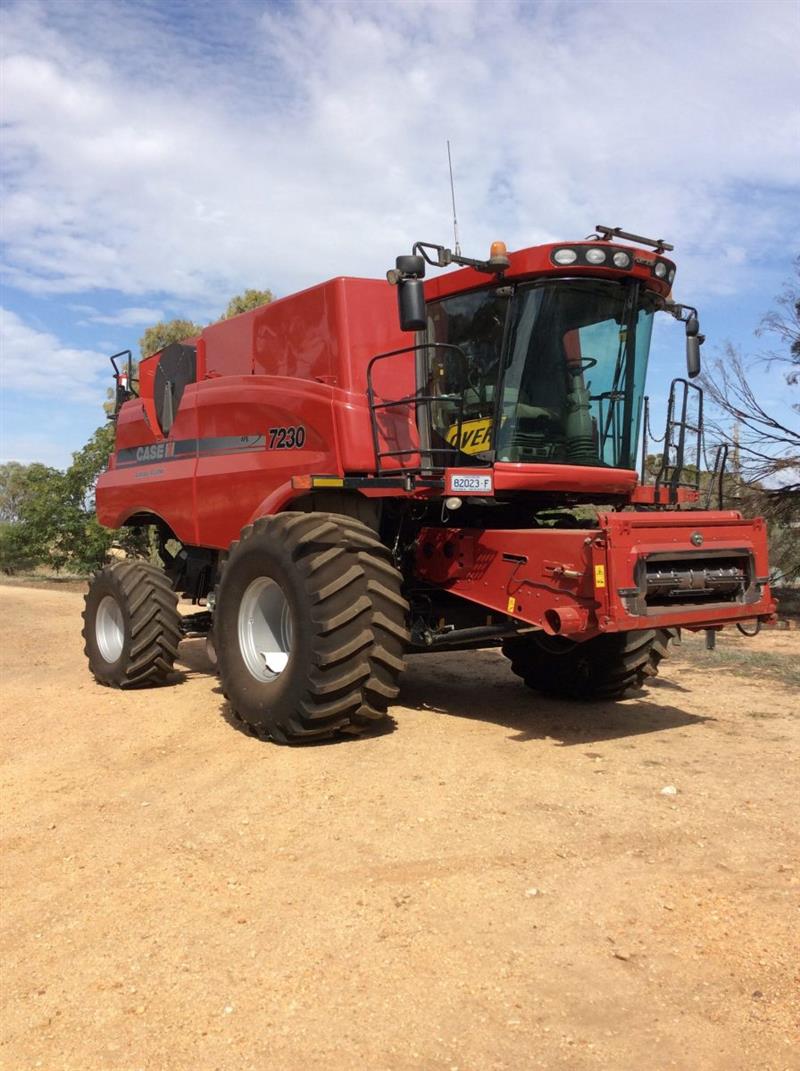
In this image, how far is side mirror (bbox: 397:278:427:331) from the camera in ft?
17.3

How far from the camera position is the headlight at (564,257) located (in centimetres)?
573

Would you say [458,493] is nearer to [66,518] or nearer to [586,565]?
[586,565]

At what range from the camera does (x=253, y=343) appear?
24.7 ft

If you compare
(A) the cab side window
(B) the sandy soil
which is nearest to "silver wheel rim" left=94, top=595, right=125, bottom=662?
(A) the cab side window

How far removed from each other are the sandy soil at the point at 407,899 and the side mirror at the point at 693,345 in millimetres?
2653

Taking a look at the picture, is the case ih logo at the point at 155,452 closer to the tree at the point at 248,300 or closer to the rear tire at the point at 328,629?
the rear tire at the point at 328,629

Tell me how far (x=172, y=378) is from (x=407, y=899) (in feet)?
20.8

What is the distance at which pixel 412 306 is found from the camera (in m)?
5.29

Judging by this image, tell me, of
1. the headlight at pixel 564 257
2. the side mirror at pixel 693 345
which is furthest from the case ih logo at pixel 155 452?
the side mirror at pixel 693 345

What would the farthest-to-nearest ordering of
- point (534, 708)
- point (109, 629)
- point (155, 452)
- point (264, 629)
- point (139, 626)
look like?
point (155, 452) → point (109, 629) → point (139, 626) → point (534, 708) → point (264, 629)

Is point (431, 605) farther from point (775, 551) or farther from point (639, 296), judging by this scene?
point (775, 551)

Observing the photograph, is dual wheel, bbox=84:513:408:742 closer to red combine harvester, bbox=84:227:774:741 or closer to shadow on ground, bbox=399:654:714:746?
red combine harvester, bbox=84:227:774:741

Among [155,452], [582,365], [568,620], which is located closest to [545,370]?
[582,365]

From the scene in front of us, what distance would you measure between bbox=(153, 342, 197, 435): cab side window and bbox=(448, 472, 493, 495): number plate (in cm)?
372
